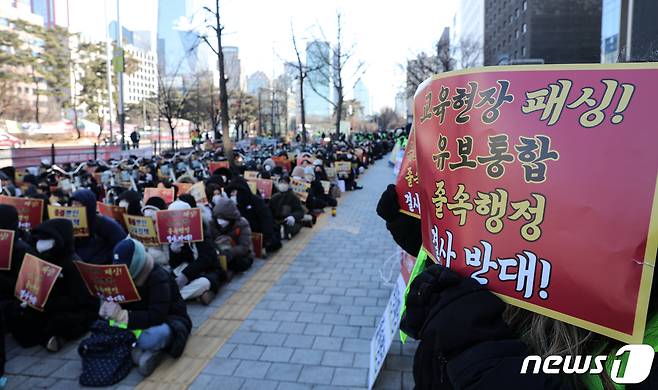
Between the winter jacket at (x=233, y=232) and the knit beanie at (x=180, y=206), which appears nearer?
the knit beanie at (x=180, y=206)

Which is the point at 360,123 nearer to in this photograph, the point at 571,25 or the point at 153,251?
the point at 571,25

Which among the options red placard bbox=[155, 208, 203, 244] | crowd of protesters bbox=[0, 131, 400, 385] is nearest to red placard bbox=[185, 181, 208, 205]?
Result: crowd of protesters bbox=[0, 131, 400, 385]

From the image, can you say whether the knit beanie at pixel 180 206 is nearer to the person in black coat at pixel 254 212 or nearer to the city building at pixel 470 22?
the person in black coat at pixel 254 212

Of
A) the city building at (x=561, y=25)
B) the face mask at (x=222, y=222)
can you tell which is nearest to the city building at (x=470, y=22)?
the city building at (x=561, y=25)

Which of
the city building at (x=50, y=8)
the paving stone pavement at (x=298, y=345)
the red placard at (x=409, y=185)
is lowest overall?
the paving stone pavement at (x=298, y=345)

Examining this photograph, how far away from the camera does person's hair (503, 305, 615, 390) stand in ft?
3.96

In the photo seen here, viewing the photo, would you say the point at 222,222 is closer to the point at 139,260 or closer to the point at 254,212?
the point at 254,212

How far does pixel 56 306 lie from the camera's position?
4.47 m

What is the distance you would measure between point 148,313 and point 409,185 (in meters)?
2.80

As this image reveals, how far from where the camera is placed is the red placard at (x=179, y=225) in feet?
18.6

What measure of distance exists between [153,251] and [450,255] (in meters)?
5.23

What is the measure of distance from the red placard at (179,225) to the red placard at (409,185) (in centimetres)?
392

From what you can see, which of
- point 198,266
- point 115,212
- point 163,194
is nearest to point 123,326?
point 198,266

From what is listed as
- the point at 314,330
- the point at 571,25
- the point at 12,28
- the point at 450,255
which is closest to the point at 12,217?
the point at 314,330
